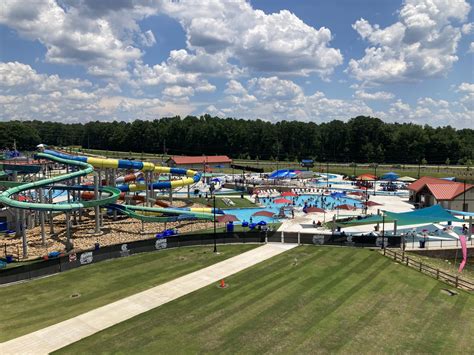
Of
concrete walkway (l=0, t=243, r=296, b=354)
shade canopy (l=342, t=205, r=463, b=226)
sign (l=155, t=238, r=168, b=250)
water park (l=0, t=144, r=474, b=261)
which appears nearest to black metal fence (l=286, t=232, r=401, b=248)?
water park (l=0, t=144, r=474, b=261)

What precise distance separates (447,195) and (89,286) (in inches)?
1898

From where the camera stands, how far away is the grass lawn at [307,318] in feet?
64.4

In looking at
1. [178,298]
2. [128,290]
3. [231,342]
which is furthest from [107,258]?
[231,342]

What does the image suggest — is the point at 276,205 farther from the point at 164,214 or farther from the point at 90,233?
the point at 90,233

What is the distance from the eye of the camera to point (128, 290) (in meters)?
26.7

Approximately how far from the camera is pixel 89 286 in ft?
89.7

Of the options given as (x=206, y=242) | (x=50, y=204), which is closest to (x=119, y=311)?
(x=206, y=242)

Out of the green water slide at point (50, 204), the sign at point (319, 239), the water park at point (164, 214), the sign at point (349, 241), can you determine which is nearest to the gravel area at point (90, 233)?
the water park at point (164, 214)

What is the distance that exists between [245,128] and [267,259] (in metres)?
141

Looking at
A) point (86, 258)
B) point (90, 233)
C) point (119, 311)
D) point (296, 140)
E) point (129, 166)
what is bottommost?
point (119, 311)

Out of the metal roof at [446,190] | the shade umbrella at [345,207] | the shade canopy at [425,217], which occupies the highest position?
the metal roof at [446,190]

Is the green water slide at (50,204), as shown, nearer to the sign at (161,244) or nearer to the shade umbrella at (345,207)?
the sign at (161,244)

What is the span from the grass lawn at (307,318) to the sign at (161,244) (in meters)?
9.80

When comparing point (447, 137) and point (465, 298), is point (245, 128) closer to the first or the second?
point (447, 137)
